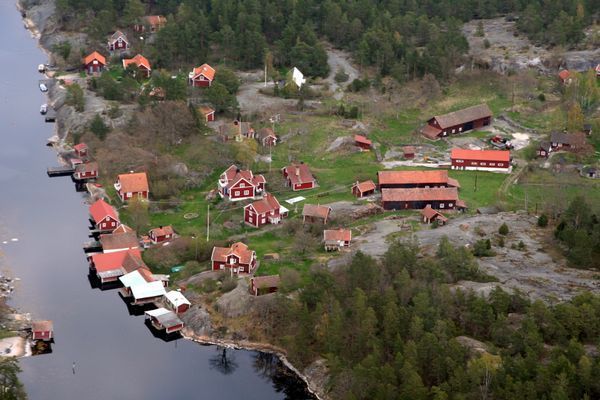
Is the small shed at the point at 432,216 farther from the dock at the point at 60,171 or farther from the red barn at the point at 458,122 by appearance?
the dock at the point at 60,171

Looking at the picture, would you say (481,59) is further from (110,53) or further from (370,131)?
(110,53)

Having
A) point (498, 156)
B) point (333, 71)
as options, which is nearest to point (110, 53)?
point (333, 71)

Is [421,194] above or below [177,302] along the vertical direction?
above

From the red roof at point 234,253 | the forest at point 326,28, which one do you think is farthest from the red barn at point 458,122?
the red roof at point 234,253

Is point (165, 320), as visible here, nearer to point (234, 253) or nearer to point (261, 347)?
point (261, 347)

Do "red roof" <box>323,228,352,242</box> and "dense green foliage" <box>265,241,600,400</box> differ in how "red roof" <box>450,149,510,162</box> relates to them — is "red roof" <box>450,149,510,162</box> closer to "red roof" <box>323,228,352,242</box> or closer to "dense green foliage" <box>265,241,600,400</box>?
"red roof" <box>323,228,352,242</box>

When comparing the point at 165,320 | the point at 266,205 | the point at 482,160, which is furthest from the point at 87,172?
the point at 482,160

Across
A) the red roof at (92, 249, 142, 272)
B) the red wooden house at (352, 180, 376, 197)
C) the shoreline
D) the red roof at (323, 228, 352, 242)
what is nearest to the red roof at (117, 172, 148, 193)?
the red roof at (92, 249, 142, 272)
